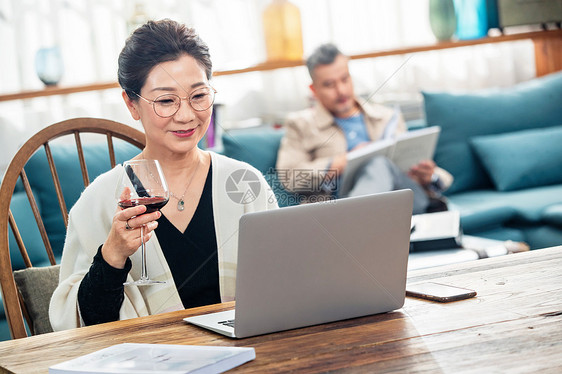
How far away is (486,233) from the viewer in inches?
107

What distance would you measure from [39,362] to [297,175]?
18.9 inches

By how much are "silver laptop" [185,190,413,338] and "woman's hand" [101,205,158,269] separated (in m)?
0.22

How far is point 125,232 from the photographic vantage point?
1134 mm

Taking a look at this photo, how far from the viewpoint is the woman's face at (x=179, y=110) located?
139cm

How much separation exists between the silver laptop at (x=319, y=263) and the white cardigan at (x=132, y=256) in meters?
0.27

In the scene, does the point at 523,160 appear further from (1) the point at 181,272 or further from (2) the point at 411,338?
(2) the point at 411,338

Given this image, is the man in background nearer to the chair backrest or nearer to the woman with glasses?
the woman with glasses

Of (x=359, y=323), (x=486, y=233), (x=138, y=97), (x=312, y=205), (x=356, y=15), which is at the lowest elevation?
(x=486, y=233)

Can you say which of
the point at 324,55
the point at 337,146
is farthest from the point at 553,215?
the point at 337,146

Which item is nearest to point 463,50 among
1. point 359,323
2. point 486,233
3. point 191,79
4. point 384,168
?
point 486,233

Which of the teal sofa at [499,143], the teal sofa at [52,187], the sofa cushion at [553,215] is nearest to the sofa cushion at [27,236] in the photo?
the teal sofa at [52,187]

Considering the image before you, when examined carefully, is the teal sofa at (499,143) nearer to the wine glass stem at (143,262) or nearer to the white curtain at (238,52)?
the white curtain at (238,52)

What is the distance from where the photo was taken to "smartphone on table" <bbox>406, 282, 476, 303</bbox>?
3.39ft

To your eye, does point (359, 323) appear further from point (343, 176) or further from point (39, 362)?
point (343, 176)
